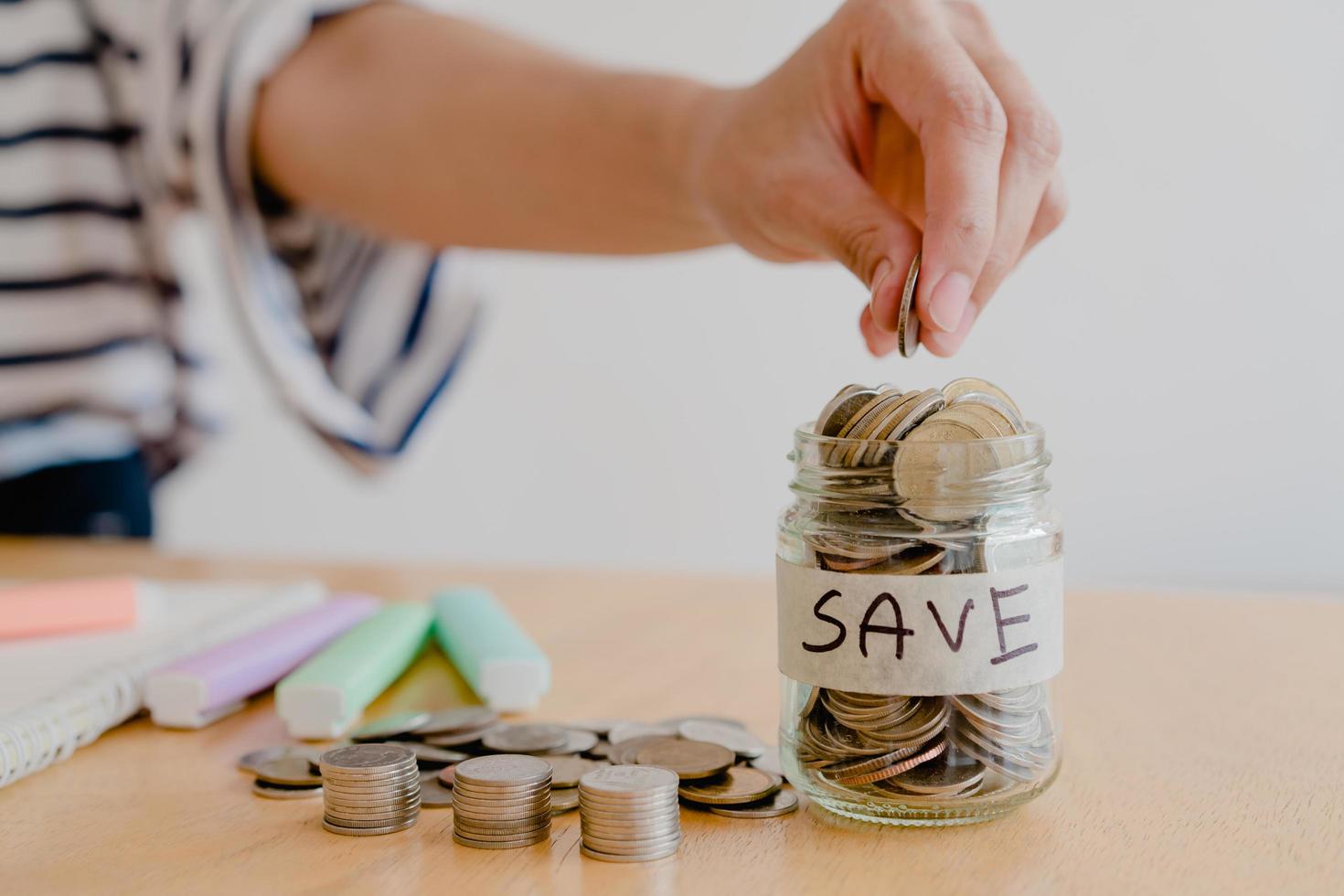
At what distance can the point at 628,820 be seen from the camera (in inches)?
19.8

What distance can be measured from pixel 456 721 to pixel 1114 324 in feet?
8.42

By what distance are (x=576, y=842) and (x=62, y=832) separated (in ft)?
0.74

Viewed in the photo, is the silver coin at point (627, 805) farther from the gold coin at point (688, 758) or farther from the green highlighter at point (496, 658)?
the green highlighter at point (496, 658)

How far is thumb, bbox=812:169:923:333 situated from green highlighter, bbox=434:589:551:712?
27 cm

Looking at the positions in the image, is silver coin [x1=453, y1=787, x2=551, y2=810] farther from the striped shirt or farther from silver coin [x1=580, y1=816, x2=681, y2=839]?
the striped shirt

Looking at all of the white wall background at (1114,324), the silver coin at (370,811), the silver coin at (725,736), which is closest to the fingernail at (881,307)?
the silver coin at (725,736)

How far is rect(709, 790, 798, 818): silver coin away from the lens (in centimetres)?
55

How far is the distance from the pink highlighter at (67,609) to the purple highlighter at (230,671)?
11 centimetres

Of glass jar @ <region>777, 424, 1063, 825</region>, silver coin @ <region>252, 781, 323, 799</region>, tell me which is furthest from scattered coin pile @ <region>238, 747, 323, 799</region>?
glass jar @ <region>777, 424, 1063, 825</region>

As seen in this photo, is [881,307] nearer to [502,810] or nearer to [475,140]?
[502,810]

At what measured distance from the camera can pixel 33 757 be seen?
62 cm

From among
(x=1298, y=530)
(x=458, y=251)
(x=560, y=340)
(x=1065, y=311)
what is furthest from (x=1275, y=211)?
(x=458, y=251)

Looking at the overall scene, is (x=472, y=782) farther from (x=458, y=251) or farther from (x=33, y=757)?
(x=458, y=251)

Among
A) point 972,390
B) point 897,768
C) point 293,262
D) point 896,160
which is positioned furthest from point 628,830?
point 293,262
